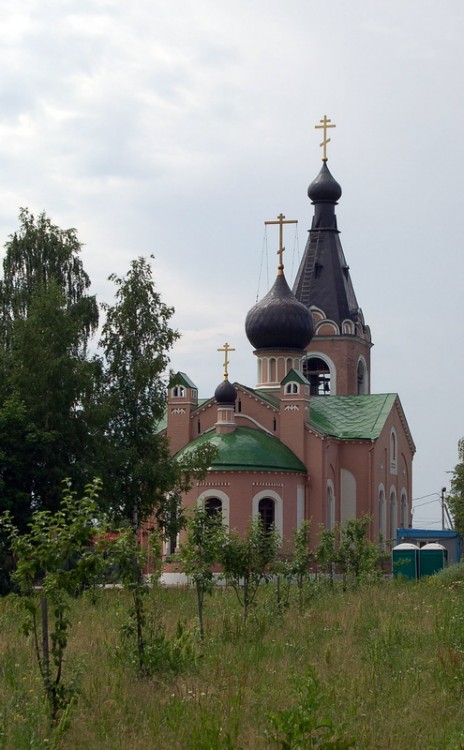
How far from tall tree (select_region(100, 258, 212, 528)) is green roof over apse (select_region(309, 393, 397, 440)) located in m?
10.1

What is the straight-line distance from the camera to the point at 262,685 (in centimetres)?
1118

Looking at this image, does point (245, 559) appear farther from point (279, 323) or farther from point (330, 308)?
point (330, 308)

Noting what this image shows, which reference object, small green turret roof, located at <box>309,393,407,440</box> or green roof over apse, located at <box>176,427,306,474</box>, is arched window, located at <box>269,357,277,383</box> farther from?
green roof over apse, located at <box>176,427,306,474</box>

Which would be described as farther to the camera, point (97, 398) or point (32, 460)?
point (97, 398)

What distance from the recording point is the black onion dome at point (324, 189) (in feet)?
150

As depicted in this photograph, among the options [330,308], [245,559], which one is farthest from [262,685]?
[330,308]

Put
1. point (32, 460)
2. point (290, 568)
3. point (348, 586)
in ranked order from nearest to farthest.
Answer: point (290, 568)
point (348, 586)
point (32, 460)

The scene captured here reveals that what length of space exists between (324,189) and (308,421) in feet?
39.6

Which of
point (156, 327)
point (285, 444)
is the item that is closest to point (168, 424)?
point (285, 444)

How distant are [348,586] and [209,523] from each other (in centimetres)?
611

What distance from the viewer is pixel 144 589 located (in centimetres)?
1187

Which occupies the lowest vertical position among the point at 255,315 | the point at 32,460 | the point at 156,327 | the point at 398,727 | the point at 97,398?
the point at 398,727

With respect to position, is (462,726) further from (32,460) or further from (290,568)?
(32,460)

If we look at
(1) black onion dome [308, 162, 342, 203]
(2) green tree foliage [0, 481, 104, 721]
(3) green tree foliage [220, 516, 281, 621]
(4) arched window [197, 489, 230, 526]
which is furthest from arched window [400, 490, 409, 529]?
(2) green tree foliage [0, 481, 104, 721]
